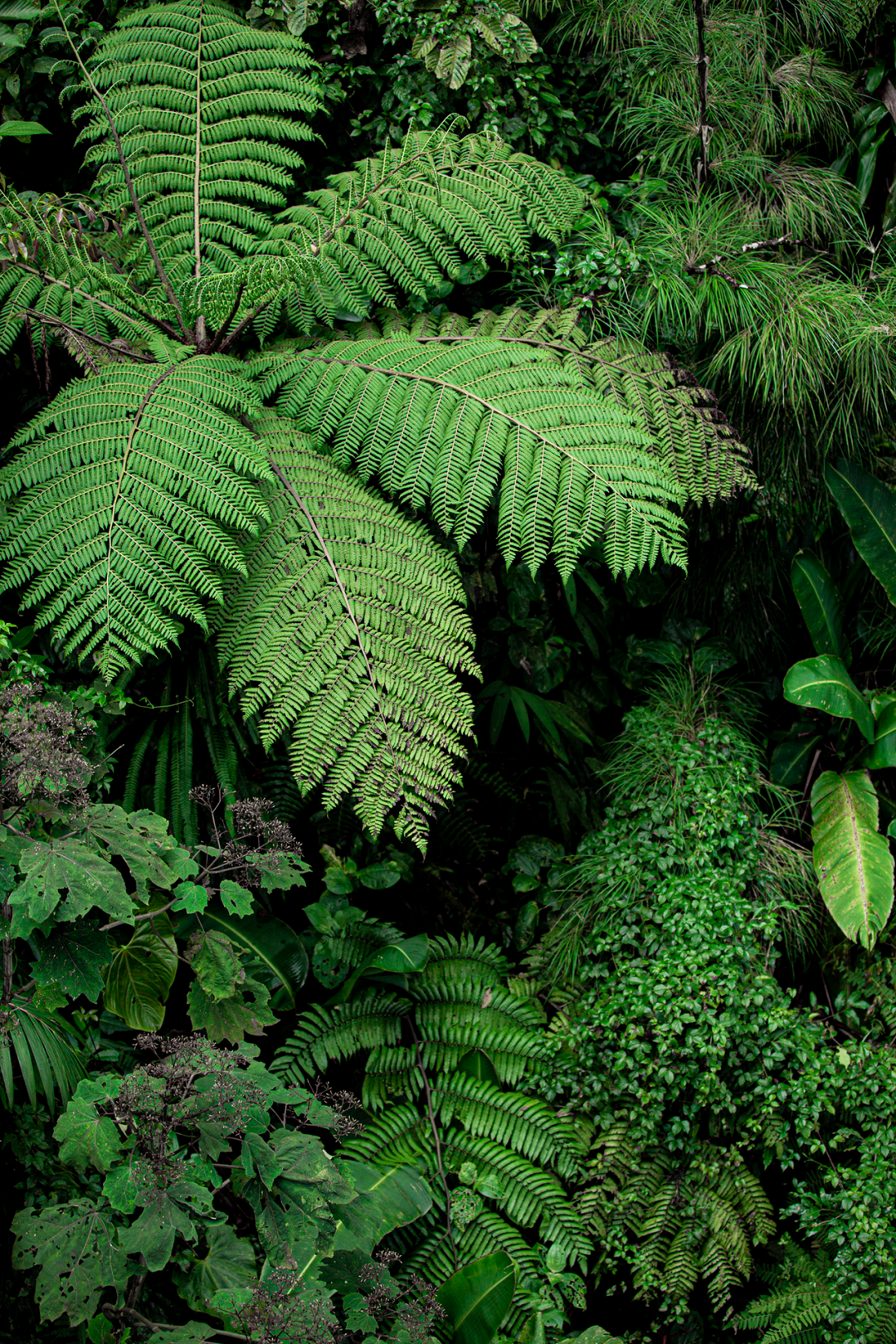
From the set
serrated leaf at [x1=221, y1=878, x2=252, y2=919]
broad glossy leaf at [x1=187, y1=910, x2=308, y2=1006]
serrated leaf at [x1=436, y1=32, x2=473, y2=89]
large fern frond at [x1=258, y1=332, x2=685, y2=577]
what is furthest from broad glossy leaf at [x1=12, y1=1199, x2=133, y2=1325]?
serrated leaf at [x1=436, y1=32, x2=473, y2=89]

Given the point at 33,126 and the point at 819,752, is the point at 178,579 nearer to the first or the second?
the point at 33,126

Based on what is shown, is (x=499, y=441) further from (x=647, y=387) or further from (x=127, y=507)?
(x=127, y=507)

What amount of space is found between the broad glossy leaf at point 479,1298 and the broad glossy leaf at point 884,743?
6.92 feet

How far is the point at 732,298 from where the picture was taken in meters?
3.42

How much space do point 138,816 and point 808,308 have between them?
2834 millimetres

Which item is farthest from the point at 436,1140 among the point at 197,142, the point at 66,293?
the point at 197,142

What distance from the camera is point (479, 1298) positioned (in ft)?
8.22

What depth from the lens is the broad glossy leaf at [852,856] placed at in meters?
3.10

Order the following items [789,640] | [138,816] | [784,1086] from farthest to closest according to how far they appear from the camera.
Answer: [789,640], [784,1086], [138,816]

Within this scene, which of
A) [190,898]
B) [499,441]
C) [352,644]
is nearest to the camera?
[190,898]

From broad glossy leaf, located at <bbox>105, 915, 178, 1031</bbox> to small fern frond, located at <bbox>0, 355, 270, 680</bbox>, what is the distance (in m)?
0.72

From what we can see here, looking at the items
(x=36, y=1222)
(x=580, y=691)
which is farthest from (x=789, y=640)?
A: (x=36, y=1222)

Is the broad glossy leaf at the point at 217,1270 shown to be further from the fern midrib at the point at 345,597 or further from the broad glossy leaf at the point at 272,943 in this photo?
the fern midrib at the point at 345,597

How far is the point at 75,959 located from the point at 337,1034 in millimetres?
1201
